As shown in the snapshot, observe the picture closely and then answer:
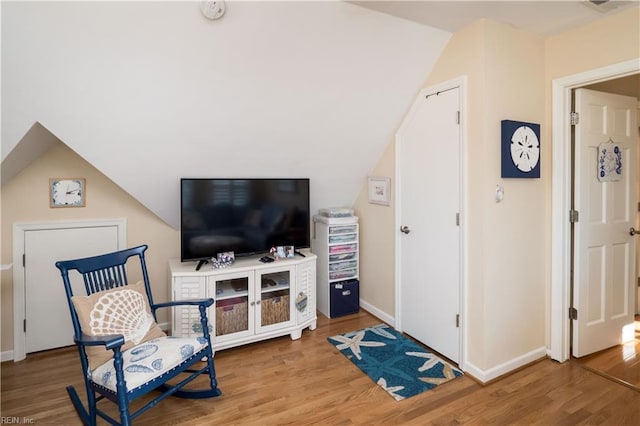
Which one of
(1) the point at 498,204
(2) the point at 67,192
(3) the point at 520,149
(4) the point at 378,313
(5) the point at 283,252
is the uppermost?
(3) the point at 520,149

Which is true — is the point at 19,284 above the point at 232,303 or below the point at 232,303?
above

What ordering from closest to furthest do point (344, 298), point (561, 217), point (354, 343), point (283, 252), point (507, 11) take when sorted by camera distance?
1. point (507, 11)
2. point (561, 217)
3. point (354, 343)
4. point (283, 252)
5. point (344, 298)

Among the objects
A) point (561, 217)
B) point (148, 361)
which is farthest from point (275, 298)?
point (561, 217)

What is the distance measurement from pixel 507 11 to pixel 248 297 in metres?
2.71

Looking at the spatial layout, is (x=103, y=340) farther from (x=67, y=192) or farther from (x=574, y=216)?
(x=574, y=216)

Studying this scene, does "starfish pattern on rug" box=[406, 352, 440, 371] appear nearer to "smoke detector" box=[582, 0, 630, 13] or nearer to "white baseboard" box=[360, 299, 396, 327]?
"white baseboard" box=[360, 299, 396, 327]

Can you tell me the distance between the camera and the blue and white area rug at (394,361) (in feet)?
7.69

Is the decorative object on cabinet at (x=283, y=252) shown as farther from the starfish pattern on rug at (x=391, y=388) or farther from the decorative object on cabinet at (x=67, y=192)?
the decorative object on cabinet at (x=67, y=192)

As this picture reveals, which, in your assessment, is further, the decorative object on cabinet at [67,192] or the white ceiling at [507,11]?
the decorative object on cabinet at [67,192]

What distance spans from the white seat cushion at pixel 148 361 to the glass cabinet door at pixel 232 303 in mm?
Result: 624

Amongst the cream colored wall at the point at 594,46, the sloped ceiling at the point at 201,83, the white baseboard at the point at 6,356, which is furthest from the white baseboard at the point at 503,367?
the white baseboard at the point at 6,356

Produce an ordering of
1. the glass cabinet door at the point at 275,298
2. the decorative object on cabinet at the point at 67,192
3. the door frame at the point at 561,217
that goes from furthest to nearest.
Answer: the glass cabinet door at the point at 275,298 < the decorative object on cabinet at the point at 67,192 < the door frame at the point at 561,217

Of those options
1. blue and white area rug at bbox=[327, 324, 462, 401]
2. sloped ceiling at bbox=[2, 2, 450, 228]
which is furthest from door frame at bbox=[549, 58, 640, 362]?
sloped ceiling at bbox=[2, 2, 450, 228]

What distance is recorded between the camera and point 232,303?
2.82 m
